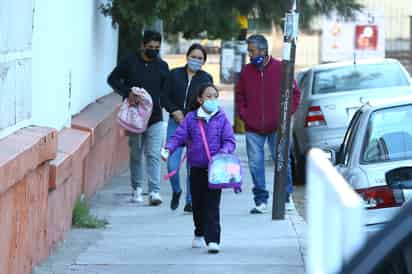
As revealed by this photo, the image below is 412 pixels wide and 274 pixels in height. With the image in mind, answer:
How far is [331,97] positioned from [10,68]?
7580 mm

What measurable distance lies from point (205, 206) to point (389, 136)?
1.66 meters

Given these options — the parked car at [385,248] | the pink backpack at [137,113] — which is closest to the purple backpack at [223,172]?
the pink backpack at [137,113]

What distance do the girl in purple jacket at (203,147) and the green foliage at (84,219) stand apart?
60.5 inches

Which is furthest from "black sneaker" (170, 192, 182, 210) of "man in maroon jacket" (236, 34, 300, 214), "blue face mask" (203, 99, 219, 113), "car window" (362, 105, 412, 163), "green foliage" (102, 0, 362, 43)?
"car window" (362, 105, 412, 163)

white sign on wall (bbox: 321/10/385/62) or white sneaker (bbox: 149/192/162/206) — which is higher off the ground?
white sign on wall (bbox: 321/10/385/62)

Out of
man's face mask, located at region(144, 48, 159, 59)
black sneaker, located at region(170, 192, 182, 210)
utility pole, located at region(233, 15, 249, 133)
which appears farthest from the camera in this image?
utility pole, located at region(233, 15, 249, 133)

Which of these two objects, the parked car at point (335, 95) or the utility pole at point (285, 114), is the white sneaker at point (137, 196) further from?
the parked car at point (335, 95)

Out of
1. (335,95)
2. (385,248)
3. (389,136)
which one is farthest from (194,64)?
(385,248)

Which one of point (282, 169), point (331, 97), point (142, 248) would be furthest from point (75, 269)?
point (331, 97)

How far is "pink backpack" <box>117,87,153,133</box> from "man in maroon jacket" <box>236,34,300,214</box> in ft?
3.19

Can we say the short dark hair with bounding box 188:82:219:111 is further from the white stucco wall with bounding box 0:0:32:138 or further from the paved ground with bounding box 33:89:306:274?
the white stucco wall with bounding box 0:0:32:138

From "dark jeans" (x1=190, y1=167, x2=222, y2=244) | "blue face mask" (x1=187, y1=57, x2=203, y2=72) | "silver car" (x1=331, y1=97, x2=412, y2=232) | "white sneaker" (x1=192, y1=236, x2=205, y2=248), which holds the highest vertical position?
"blue face mask" (x1=187, y1=57, x2=203, y2=72)

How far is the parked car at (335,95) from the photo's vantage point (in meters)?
14.2

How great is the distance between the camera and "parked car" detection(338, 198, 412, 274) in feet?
9.31
